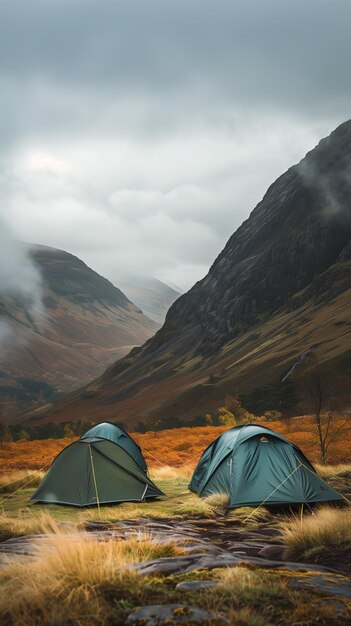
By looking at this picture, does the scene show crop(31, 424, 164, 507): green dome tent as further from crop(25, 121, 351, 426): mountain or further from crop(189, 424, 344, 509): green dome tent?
crop(25, 121, 351, 426): mountain

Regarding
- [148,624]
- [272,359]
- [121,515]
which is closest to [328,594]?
[148,624]

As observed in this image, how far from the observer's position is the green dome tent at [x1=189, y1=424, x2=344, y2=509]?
51.3ft

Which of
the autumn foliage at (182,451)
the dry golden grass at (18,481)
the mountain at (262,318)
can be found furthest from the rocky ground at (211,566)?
the mountain at (262,318)

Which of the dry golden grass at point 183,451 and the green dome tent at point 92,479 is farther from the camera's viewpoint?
the dry golden grass at point 183,451

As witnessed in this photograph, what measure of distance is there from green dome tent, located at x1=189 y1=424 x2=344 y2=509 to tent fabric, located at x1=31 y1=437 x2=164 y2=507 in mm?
2717

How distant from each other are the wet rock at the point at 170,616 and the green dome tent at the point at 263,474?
10.8 meters

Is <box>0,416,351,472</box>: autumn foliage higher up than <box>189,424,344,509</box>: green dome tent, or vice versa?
<box>189,424,344,509</box>: green dome tent

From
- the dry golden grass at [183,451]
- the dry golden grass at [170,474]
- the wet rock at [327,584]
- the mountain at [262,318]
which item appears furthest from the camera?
the mountain at [262,318]

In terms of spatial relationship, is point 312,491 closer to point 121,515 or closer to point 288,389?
point 121,515

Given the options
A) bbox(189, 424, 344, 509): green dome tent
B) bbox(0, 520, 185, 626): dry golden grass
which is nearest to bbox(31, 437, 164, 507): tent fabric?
bbox(189, 424, 344, 509): green dome tent

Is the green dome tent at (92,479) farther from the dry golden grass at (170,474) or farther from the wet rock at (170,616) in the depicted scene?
the wet rock at (170,616)

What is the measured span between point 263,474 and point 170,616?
11.9 meters

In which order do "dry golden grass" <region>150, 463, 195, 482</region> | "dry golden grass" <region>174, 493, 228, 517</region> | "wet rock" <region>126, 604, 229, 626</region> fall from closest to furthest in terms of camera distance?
"wet rock" <region>126, 604, 229, 626</region>, "dry golden grass" <region>174, 493, 228, 517</region>, "dry golden grass" <region>150, 463, 195, 482</region>

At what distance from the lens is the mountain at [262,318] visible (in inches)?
3969
